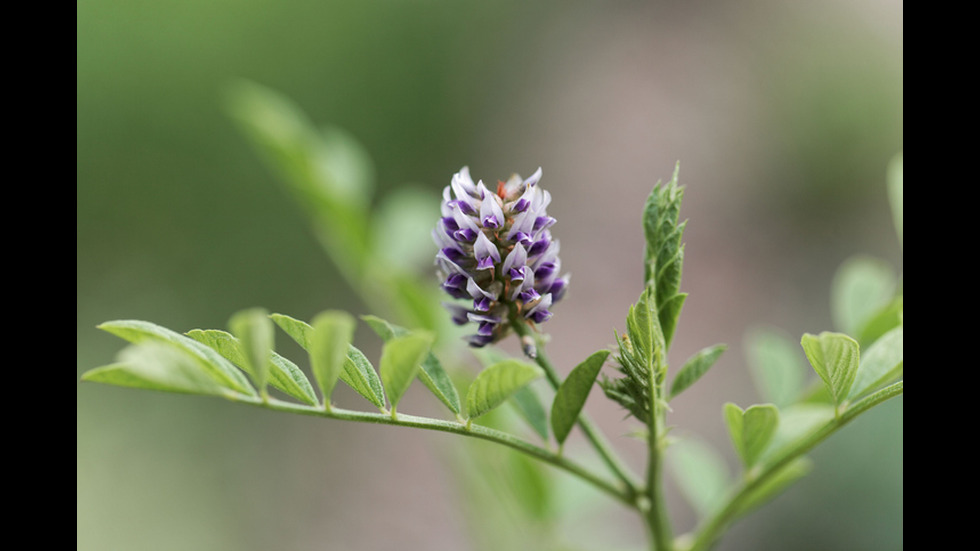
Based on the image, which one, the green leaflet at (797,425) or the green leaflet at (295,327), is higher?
the green leaflet at (295,327)

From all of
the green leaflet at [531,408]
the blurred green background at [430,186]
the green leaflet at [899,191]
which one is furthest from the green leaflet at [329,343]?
the blurred green background at [430,186]

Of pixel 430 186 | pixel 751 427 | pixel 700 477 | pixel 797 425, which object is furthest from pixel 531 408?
pixel 430 186

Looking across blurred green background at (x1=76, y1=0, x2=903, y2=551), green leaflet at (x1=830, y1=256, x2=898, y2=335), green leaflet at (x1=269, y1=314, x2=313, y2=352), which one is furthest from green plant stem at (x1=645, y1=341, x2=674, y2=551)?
blurred green background at (x1=76, y1=0, x2=903, y2=551)

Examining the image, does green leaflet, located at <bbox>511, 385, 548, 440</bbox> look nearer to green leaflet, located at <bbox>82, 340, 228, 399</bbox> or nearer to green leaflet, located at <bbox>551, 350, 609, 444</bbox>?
green leaflet, located at <bbox>551, 350, 609, 444</bbox>

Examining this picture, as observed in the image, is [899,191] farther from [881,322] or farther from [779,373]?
[779,373]

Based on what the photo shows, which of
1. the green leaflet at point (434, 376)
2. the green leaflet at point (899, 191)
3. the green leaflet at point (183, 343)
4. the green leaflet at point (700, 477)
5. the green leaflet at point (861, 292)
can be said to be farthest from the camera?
the green leaflet at point (700, 477)

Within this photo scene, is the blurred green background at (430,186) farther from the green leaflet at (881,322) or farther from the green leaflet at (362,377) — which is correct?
the green leaflet at (362,377)
